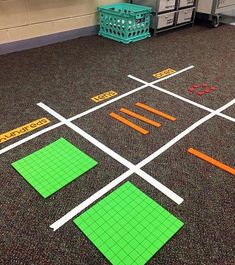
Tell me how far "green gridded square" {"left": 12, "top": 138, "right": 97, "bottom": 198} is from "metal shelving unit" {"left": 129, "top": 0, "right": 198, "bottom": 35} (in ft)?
7.86

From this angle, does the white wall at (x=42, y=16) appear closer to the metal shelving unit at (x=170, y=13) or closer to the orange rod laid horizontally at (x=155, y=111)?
the metal shelving unit at (x=170, y=13)

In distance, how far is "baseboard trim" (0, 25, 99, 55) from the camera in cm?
282

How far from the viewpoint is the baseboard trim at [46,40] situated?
2.82m

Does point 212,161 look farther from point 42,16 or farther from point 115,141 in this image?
point 42,16

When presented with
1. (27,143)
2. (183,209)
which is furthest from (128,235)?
(27,143)

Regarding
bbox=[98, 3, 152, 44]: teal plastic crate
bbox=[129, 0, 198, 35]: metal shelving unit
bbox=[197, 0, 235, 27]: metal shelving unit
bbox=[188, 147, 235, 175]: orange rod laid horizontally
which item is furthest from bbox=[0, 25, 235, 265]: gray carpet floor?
bbox=[197, 0, 235, 27]: metal shelving unit

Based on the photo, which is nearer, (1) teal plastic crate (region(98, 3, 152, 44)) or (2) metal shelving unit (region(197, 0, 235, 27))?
(1) teal plastic crate (region(98, 3, 152, 44))

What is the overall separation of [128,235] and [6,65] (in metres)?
2.15

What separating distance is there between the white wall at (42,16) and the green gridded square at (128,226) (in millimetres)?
2263

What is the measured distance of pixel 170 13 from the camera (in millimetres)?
3408

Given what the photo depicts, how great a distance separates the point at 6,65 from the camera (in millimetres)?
2584

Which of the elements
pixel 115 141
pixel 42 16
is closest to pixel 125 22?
pixel 42 16

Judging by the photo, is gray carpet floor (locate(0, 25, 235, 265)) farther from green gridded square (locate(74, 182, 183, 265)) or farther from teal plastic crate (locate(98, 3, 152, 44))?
teal plastic crate (locate(98, 3, 152, 44))

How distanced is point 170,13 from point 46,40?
161 cm
